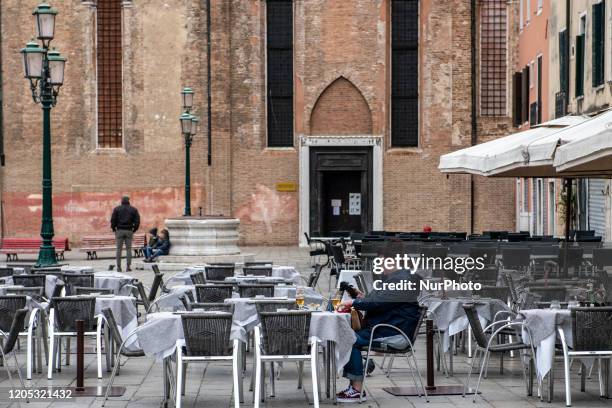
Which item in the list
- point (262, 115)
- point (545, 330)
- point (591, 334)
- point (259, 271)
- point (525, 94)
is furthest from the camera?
point (262, 115)

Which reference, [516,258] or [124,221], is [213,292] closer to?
[516,258]

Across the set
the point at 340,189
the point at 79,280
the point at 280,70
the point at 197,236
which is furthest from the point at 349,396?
the point at 280,70

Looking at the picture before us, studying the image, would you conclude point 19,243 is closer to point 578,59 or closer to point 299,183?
point 299,183

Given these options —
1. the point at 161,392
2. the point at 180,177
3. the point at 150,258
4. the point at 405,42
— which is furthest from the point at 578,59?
the point at 161,392

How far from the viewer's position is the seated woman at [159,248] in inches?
1320

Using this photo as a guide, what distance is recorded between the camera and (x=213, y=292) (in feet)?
49.2

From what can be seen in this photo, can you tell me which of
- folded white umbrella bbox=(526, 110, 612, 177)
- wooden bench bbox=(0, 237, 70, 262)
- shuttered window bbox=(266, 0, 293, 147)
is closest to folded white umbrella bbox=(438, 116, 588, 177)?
folded white umbrella bbox=(526, 110, 612, 177)

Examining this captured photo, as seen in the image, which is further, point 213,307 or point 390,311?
point 213,307

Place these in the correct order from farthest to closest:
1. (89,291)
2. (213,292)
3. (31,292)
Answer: (31,292) → (89,291) → (213,292)

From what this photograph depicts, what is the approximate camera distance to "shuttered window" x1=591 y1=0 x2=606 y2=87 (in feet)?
93.1

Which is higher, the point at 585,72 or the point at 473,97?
the point at 473,97

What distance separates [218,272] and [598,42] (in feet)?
43.6

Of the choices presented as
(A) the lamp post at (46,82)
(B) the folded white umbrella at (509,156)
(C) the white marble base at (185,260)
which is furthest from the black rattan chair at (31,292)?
(C) the white marble base at (185,260)

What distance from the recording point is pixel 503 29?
4566 cm
